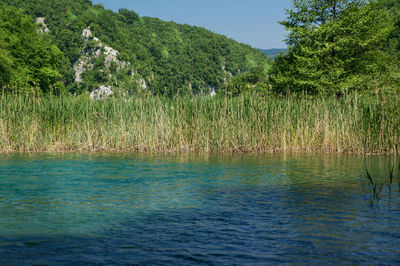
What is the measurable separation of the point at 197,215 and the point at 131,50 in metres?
127

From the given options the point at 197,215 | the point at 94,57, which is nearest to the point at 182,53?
the point at 94,57

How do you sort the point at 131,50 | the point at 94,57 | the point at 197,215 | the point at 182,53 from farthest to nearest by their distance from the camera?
1. the point at 182,53
2. the point at 131,50
3. the point at 94,57
4. the point at 197,215

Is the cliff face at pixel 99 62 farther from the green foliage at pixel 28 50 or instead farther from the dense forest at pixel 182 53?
the green foliage at pixel 28 50

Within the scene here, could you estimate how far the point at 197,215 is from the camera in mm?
6121

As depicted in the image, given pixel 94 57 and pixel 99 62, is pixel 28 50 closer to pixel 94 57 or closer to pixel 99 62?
pixel 99 62

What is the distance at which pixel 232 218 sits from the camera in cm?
591

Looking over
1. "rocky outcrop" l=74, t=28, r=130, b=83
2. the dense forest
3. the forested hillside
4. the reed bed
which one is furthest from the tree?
"rocky outcrop" l=74, t=28, r=130, b=83

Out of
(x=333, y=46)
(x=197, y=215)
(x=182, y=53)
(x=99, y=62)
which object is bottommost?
(x=197, y=215)

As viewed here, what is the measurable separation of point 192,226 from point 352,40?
32400 millimetres

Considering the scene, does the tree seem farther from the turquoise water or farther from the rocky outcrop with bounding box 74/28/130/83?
the rocky outcrop with bounding box 74/28/130/83

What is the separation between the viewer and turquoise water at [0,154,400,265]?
176 inches

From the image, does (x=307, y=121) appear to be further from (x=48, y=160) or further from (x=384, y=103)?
(x=48, y=160)

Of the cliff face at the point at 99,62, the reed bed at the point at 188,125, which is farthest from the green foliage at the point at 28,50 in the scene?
the cliff face at the point at 99,62

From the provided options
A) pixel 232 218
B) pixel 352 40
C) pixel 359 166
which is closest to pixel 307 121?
pixel 359 166
